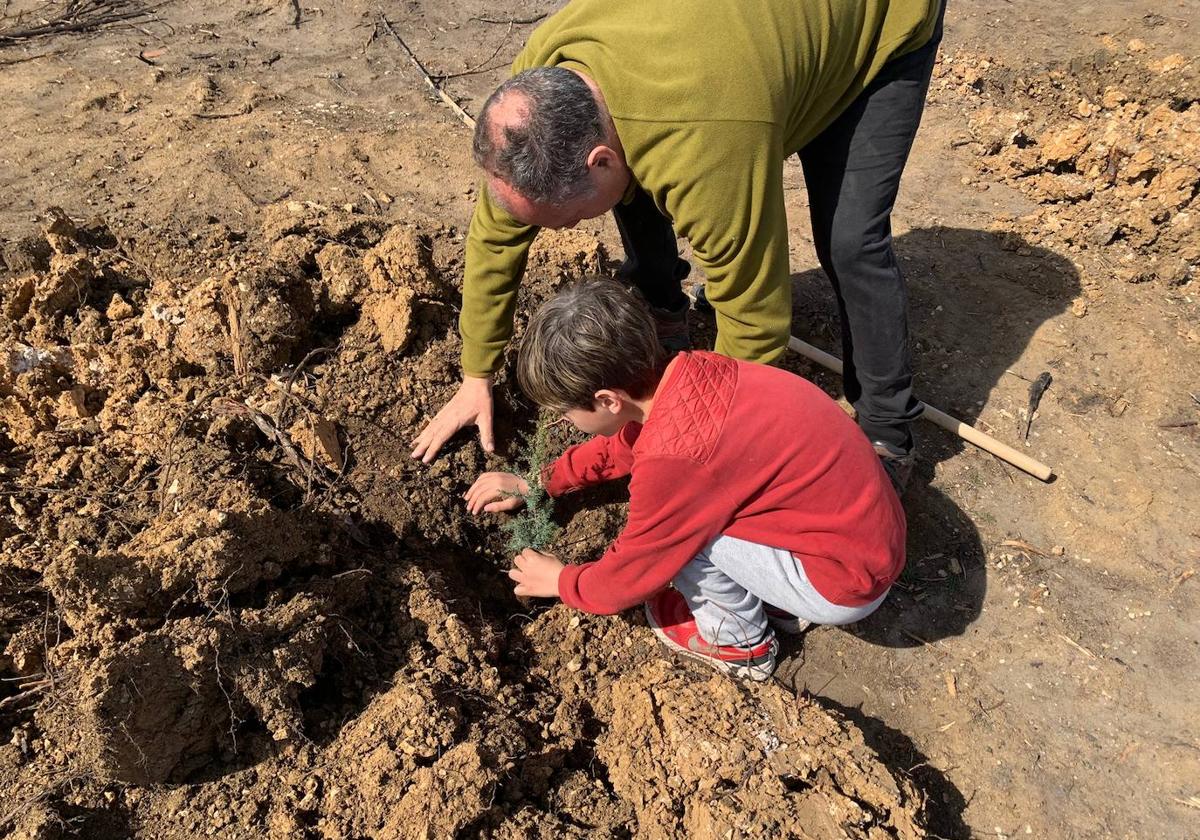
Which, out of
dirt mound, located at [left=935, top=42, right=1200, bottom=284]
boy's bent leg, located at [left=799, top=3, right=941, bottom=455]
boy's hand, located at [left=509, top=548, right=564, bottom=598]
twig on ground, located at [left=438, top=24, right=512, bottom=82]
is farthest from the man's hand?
twig on ground, located at [left=438, top=24, right=512, bottom=82]

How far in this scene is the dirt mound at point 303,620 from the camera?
204 centimetres

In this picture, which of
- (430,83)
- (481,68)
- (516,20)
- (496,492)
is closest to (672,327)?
(496,492)

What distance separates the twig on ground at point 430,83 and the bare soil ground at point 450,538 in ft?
1.76

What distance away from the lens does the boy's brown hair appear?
6.61 ft

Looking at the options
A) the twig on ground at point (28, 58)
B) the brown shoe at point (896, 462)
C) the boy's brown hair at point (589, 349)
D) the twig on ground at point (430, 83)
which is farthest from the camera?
the twig on ground at point (28, 58)

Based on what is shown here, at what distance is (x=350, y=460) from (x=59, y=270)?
1587 millimetres

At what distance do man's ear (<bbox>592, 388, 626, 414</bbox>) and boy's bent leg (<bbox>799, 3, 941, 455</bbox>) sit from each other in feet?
3.85

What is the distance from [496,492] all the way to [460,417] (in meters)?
0.34

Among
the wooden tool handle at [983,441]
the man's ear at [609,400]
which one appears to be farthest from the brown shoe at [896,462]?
the man's ear at [609,400]

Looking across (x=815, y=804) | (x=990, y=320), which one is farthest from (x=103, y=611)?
(x=990, y=320)

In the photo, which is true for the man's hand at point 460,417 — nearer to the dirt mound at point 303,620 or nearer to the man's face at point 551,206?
the dirt mound at point 303,620

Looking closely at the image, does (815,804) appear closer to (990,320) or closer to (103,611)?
(103,611)

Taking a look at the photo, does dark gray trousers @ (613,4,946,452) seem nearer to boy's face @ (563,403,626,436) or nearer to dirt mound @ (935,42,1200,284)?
boy's face @ (563,403,626,436)

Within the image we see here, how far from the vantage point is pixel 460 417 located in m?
2.94
